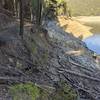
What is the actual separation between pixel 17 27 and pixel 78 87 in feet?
14.4

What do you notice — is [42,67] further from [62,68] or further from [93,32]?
[93,32]

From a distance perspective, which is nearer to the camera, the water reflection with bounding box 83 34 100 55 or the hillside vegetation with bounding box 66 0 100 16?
the water reflection with bounding box 83 34 100 55

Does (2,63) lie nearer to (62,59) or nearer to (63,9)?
(62,59)

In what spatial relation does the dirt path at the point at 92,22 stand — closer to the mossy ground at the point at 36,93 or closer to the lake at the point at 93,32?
the lake at the point at 93,32

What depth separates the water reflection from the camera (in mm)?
25344

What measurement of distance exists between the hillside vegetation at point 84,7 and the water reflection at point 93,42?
503 inches

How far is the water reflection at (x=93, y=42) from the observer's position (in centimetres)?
2534

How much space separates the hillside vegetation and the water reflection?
1278cm

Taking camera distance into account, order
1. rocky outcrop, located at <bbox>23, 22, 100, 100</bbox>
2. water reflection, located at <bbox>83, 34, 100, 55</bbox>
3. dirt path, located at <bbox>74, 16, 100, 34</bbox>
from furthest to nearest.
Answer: dirt path, located at <bbox>74, 16, 100, 34</bbox>
water reflection, located at <bbox>83, 34, 100, 55</bbox>
rocky outcrop, located at <bbox>23, 22, 100, 100</bbox>

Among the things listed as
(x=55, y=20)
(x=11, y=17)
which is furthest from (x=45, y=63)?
(x=55, y=20)

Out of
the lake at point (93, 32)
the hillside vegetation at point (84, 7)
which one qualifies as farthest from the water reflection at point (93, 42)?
the hillside vegetation at point (84, 7)

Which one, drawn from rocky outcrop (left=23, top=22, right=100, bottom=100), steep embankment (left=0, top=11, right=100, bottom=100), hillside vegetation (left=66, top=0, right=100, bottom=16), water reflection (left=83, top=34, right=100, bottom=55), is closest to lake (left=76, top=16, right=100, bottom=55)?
water reflection (left=83, top=34, right=100, bottom=55)

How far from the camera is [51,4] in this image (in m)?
28.9

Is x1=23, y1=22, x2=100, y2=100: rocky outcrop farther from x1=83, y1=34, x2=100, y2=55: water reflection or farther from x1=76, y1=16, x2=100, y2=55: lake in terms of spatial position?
x1=83, y1=34, x2=100, y2=55: water reflection
